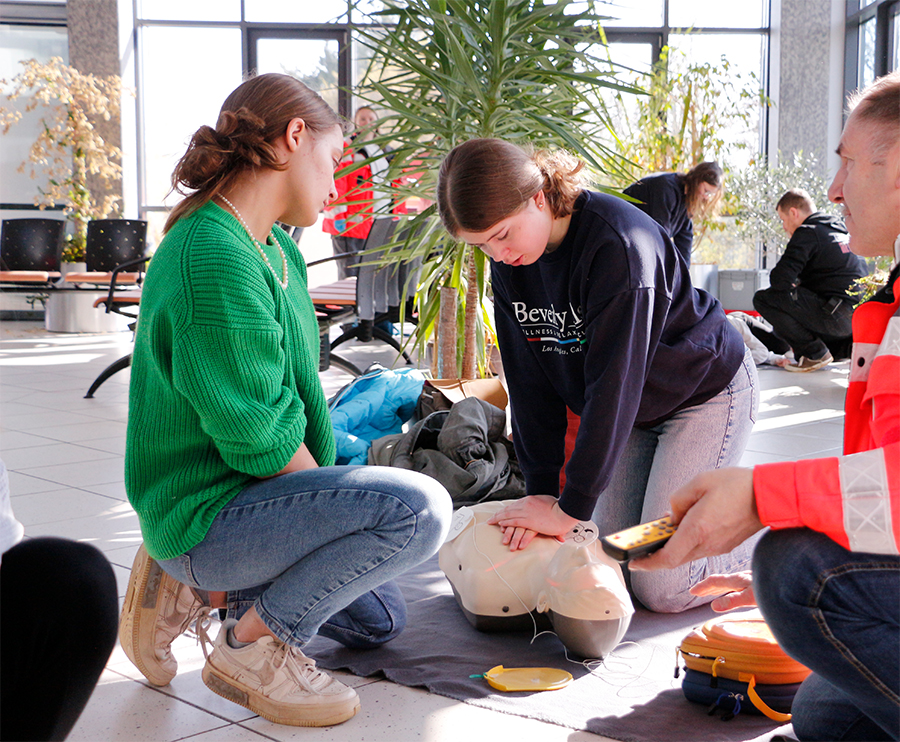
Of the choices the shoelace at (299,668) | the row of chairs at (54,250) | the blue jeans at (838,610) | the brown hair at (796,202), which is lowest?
the shoelace at (299,668)

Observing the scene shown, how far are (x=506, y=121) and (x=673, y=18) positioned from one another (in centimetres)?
Answer: 771

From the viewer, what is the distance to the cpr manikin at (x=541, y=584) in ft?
5.28

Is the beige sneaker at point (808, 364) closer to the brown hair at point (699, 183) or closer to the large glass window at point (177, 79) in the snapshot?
the brown hair at point (699, 183)

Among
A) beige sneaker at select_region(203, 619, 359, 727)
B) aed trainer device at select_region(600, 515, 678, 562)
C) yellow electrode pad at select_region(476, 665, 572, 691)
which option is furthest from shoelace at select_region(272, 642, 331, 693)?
aed trainer device at select_region(600, 515, 678, 562)

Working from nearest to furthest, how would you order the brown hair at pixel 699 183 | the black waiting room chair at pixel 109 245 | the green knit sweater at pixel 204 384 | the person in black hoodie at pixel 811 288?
the green knit sweater at pixel 204 384 < the brown hair at pixel 699 183 < the person in black hoodie at pixel 811 288 < the black waiting room chair at pixel 109 245

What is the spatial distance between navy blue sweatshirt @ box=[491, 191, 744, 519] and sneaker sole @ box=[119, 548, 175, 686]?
0.74 meters

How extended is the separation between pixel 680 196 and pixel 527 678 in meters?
3.08

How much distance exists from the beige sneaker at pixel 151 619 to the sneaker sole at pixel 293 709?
17 cm

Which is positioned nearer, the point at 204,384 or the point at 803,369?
the point at 204,384

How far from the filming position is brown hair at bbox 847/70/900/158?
1.02m

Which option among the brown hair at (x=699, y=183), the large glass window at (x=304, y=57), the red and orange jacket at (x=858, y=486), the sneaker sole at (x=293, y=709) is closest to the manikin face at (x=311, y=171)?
the sneaker sole at (x=293, y=709)

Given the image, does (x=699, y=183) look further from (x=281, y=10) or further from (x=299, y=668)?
(x=281, y=10)

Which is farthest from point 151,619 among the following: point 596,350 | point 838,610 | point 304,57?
point 304,57

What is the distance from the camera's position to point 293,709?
138 centimetres
